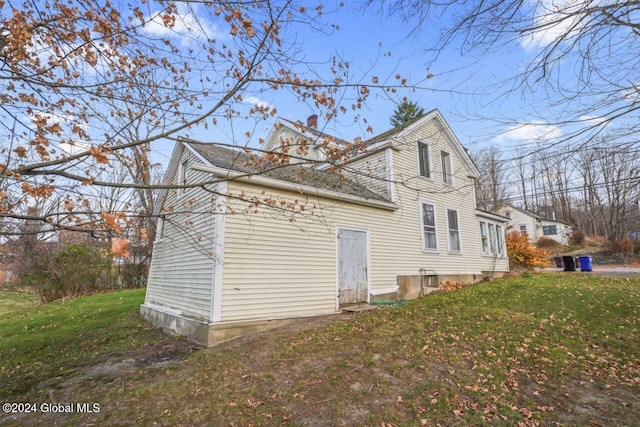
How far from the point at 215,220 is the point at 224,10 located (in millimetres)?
4442

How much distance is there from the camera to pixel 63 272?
16422mm

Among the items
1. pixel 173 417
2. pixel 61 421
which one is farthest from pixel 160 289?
pixel 173 417

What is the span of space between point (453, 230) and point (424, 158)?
315 centimetres

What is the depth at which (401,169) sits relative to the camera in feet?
37.8

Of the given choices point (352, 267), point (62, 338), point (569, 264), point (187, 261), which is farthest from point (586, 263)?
point (62, 338)

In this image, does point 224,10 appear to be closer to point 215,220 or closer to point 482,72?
point 482,72

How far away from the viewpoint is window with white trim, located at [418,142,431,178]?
41.0 feet

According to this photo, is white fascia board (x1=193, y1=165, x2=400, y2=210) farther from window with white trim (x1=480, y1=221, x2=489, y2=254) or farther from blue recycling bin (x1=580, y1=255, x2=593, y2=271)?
blue recycling bin (x1=580, y1=255, x2=593, y2=271)

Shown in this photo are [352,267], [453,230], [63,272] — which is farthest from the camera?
[63,272]

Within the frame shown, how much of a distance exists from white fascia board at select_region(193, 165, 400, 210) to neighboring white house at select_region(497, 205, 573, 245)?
116 feet

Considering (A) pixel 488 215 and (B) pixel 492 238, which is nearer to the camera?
(A) pixel 488 215

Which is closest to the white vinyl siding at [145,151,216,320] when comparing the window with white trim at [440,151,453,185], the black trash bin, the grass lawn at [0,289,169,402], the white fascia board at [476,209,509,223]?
the grass lawn at [0,289,169,402]

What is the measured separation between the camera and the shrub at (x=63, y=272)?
16.2 metres

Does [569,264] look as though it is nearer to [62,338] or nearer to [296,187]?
[296,187]
